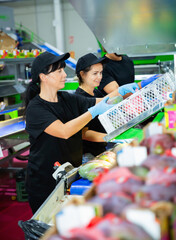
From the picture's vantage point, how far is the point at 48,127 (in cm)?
237

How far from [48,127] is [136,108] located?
643 millimetres

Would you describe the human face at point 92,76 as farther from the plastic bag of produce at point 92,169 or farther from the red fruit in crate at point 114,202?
the red fruit in crate at point 114,202

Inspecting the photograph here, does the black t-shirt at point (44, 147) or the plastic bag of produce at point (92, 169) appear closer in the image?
the plastic bag of produce at point (92, 169)

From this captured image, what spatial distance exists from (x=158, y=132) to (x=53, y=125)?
1.20 m

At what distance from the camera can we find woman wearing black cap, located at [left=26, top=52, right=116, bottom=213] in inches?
93.8

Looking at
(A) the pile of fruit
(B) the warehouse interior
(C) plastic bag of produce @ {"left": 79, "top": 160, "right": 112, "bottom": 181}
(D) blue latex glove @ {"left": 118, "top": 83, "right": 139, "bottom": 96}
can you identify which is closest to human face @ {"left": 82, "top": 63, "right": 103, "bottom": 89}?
(B) the warehouse interior

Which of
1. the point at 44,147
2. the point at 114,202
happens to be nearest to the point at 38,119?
the point at 44,147

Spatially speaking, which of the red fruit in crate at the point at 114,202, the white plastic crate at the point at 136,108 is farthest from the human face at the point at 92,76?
the red fruit in crate at the point at 114,202

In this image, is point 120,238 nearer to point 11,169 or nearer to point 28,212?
point 28,212

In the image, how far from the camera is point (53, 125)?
2361 millimetres

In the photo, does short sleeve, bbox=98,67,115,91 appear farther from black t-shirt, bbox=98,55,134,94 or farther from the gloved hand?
the gloved hand

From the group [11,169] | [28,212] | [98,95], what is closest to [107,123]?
[98,95]

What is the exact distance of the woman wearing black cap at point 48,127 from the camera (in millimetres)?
2383

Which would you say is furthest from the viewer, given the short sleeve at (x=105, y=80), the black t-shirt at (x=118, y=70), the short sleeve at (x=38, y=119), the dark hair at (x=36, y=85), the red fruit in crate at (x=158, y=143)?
the black t-shirt at (x=118, y=70)
